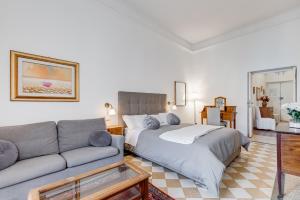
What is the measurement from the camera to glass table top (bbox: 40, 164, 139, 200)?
135cm

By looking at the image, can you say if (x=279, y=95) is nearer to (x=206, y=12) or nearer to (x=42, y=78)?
(x=206, y=12)

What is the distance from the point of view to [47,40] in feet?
8.51

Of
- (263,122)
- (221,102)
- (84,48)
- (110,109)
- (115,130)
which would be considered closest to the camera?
(84,48)

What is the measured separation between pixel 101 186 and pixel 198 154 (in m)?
1.28

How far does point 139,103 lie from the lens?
396 centimetres

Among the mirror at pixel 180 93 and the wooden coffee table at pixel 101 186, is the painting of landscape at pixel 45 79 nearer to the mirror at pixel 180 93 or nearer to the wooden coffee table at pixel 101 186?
the wooden coffee table at pixel 101 186

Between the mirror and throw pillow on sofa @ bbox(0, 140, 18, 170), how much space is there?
4253 mm

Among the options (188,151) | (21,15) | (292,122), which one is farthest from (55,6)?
(292,122)

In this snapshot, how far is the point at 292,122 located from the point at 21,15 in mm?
4199

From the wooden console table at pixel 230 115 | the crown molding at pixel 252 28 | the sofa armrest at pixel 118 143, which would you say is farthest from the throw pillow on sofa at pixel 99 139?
the crown molding at pixel 252 28

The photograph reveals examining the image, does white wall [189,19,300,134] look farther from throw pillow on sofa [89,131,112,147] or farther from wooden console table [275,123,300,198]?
throw pillow on sofa [89,131,112,147]

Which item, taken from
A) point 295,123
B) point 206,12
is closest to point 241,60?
point 206,12

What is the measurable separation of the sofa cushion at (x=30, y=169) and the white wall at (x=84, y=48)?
82 centimetres

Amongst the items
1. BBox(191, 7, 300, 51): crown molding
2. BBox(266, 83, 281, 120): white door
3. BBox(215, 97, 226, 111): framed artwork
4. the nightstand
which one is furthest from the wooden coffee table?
BBox(266, 83, 281, 120): white door
